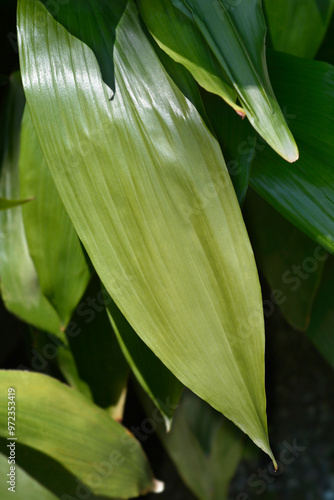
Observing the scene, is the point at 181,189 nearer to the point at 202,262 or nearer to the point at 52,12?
the point at 202,262

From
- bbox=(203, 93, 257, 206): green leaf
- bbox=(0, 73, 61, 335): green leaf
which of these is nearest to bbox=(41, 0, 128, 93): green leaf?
bbox=(203, 93, 257, 206): green leaf

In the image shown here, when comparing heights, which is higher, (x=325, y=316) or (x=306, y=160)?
(x=306, y=160)

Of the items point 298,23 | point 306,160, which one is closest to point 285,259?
point 306,160

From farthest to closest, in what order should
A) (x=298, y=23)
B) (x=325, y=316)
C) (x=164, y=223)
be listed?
(x=325, y=316) → (x=298, y=23) → (x=164, y=223)

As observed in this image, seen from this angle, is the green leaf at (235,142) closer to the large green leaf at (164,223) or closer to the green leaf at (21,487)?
the large green leaf at (164,223)

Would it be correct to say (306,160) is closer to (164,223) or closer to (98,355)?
(164,223)

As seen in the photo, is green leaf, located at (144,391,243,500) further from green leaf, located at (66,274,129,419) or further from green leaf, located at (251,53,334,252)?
green leaf, located at (251,53,334,252)

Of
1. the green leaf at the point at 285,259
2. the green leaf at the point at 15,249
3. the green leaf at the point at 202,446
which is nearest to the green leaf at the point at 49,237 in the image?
the green leaf at the point at 15,249
